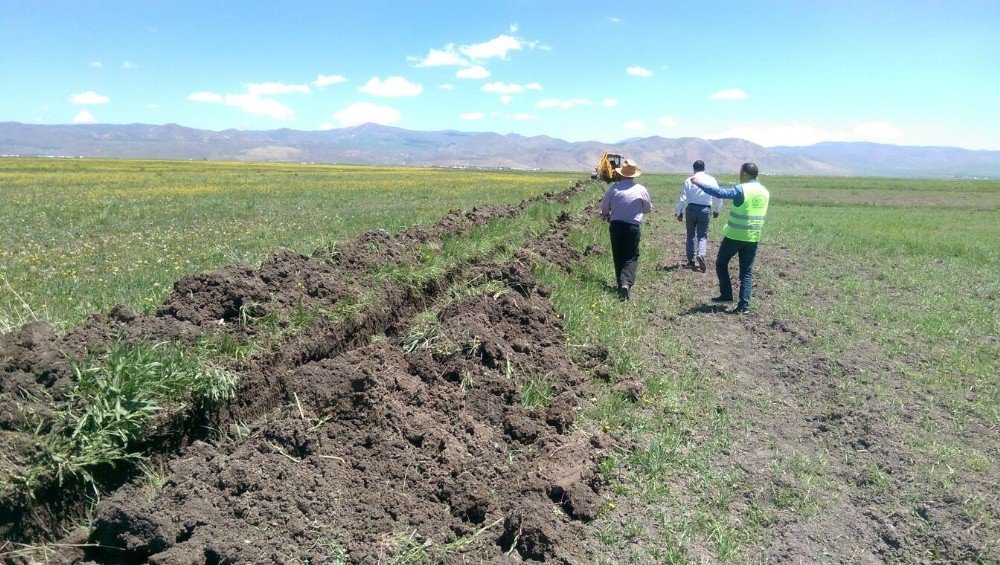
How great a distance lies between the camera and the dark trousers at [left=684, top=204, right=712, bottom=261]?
10867mm

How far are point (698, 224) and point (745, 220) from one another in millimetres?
2909

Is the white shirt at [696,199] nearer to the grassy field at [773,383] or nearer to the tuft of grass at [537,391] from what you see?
the grassy field at [773,383]

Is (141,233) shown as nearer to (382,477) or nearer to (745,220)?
(382,477)

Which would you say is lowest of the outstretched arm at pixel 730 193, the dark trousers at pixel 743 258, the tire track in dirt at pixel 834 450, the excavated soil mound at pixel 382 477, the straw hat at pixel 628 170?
the tire track in dirt at pixel 834 450

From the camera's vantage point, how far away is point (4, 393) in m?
3.58

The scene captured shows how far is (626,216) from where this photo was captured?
8.64 metres

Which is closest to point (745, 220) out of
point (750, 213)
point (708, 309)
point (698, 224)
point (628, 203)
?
point (750, 213)

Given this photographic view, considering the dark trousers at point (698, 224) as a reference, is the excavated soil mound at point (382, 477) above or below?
below

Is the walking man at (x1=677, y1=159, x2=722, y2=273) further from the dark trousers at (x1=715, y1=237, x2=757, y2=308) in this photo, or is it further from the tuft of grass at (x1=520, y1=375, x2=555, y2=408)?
the tuft of grass at (x1=520, y1=375, x2=555, y2=408)

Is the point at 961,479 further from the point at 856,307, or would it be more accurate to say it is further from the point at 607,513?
the point at 856,307

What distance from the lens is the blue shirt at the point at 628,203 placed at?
8.61 meters

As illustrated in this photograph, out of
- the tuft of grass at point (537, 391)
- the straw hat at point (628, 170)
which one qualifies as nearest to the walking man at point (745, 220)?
the straw hat at point (628, 170)

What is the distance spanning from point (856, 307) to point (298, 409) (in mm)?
8371

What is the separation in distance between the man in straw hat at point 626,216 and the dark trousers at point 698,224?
246 centimetres
